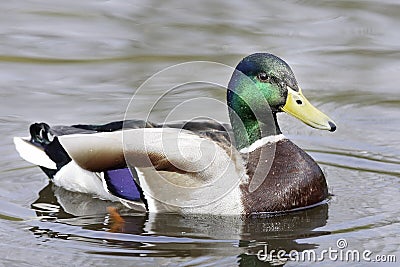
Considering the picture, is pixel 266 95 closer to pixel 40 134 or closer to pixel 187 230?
pixel 187 230

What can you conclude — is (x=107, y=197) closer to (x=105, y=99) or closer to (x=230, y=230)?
(x=230, y=230)

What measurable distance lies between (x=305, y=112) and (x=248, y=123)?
429 millimetres

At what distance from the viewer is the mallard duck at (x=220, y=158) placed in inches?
287

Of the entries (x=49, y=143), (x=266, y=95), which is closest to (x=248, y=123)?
(x=266, y=95)

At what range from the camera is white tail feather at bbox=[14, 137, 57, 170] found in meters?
7.88

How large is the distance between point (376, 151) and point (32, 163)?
98.6 inches

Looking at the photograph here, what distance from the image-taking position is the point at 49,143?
7.95 meters

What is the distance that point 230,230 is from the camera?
7062 millimetres

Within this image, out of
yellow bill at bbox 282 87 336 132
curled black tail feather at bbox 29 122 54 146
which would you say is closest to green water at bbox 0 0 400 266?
curled black tail feather at bbox 29 122 54 146

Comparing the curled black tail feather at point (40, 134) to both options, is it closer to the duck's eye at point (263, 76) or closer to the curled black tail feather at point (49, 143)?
the curled black tail feather at point (49, 143)

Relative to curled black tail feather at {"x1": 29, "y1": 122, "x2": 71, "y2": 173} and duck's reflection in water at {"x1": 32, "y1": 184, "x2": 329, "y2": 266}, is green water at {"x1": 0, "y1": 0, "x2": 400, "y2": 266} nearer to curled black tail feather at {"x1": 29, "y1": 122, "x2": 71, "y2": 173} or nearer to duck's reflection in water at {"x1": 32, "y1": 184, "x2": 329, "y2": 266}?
duck's reflection in water at {"x1": 32, "y1": 184, "x2": 329, "y2": 266}

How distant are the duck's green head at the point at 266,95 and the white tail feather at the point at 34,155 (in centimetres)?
134

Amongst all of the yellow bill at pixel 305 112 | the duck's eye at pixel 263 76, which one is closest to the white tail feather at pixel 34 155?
the duck's eye at pixel 263 76

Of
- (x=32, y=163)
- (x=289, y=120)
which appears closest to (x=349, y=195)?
(x=289, y=120)
